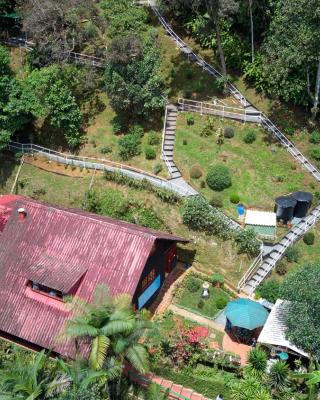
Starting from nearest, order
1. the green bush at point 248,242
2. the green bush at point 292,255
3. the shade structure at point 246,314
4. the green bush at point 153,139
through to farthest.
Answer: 1. the shade structure at point 246,314
2. the green bush at point 248,242
3. the green bush at point 292,255
4. the green bush at point 153,139

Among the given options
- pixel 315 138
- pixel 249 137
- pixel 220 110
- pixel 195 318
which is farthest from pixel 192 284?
pixel 220 110

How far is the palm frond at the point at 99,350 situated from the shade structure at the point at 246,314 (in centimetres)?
1151

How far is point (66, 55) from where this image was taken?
5316cm

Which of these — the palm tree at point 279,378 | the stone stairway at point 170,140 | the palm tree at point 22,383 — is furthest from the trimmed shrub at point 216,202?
the palm tree at point 22,383

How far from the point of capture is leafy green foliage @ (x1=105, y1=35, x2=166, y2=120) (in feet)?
157

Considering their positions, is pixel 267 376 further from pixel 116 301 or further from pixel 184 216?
pixel 184 216

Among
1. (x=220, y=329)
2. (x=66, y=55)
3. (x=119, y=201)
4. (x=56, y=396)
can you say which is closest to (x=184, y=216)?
(x=119, y=201)

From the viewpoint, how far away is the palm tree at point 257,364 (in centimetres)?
3238

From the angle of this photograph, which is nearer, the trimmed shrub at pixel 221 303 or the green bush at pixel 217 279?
the trimmed shrub at pixel 221 303

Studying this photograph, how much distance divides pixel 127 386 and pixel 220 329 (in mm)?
8465

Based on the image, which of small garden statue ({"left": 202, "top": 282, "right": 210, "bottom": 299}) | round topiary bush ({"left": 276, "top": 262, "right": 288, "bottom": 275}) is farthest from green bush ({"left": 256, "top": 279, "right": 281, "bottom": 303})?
small garden statue ({"left": 202, "top": 282, "right": 210, "bottom": 299})

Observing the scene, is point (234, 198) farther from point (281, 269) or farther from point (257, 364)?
point (257, 364)

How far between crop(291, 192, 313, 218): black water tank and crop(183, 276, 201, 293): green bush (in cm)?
1016

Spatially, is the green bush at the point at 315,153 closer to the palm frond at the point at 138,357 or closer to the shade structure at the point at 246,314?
the shade structure at the point at 246,314
